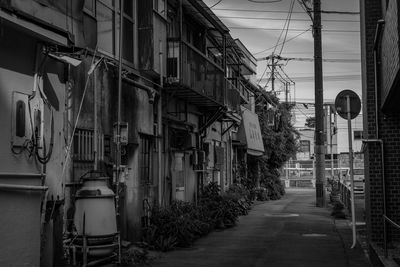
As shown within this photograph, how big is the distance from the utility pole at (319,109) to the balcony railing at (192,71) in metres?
8.05

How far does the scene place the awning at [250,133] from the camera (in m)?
26.3

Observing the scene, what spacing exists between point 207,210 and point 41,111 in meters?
9.24

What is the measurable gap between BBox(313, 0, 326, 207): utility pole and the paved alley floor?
688 cm

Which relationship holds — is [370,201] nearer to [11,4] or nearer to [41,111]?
[41,111]

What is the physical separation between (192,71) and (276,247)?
222 inches

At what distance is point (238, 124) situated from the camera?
2569 cm

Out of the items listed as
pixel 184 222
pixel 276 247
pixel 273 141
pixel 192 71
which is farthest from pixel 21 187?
pixel 273 141

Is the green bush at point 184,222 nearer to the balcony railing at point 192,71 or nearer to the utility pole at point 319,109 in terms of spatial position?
the balcony railing at point 192,71

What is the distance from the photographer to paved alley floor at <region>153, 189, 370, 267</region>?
10.5 metres

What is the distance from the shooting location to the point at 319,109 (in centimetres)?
2473

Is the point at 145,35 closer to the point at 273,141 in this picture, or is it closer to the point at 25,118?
the point at 25,118

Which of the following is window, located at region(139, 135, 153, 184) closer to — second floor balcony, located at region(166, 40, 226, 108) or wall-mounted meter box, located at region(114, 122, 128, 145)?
second floor balcony, located at region(166, 40, 226, 108)

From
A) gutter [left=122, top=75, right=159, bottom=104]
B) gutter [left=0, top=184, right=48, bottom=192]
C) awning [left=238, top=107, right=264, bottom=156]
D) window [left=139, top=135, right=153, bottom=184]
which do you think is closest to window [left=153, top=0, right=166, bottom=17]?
gutter [left=122, top=75, right=159, bottom=104]

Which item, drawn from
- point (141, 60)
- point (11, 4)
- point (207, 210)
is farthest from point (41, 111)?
point (207, 210)
